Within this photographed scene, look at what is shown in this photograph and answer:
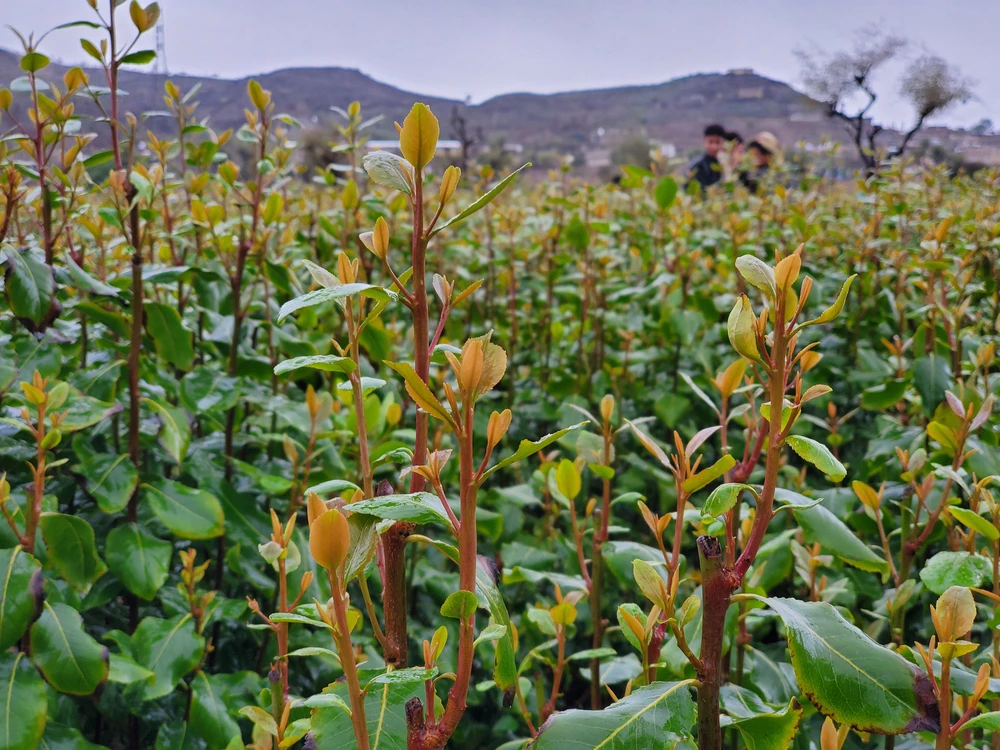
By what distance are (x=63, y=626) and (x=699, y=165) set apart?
272 inches

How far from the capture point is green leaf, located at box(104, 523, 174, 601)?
1262 millimetres

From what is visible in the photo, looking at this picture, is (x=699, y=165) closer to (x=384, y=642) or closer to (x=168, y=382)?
(x=168, y=382)

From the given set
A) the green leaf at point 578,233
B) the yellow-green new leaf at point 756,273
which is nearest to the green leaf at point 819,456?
the yellow-green new leaf at point 756,273

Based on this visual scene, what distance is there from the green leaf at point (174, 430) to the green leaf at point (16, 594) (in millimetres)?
313

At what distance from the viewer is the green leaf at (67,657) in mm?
1077

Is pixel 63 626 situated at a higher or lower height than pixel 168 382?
lower

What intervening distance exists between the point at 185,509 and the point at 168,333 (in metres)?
0.40

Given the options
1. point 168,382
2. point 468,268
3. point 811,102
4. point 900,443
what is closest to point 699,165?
point 468,268

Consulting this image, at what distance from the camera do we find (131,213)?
135 cm

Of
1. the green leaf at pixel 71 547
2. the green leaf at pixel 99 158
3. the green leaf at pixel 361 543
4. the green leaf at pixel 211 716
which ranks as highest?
the green leaf at pixel 99 158

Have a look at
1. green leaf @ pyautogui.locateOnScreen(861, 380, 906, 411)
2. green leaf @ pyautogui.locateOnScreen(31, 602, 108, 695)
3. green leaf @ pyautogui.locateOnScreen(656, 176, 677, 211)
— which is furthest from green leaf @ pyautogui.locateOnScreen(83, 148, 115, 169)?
green leaf @ pyautogui.locateOnScreen(861, 380, 906, 411)

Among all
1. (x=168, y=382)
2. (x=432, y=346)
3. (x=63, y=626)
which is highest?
(x=432, y=346)

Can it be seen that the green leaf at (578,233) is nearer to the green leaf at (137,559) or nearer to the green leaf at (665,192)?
the green leaf at (665,192)

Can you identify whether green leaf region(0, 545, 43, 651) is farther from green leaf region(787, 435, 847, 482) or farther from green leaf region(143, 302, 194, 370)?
green leaf region(787, 435, 847, 482)
